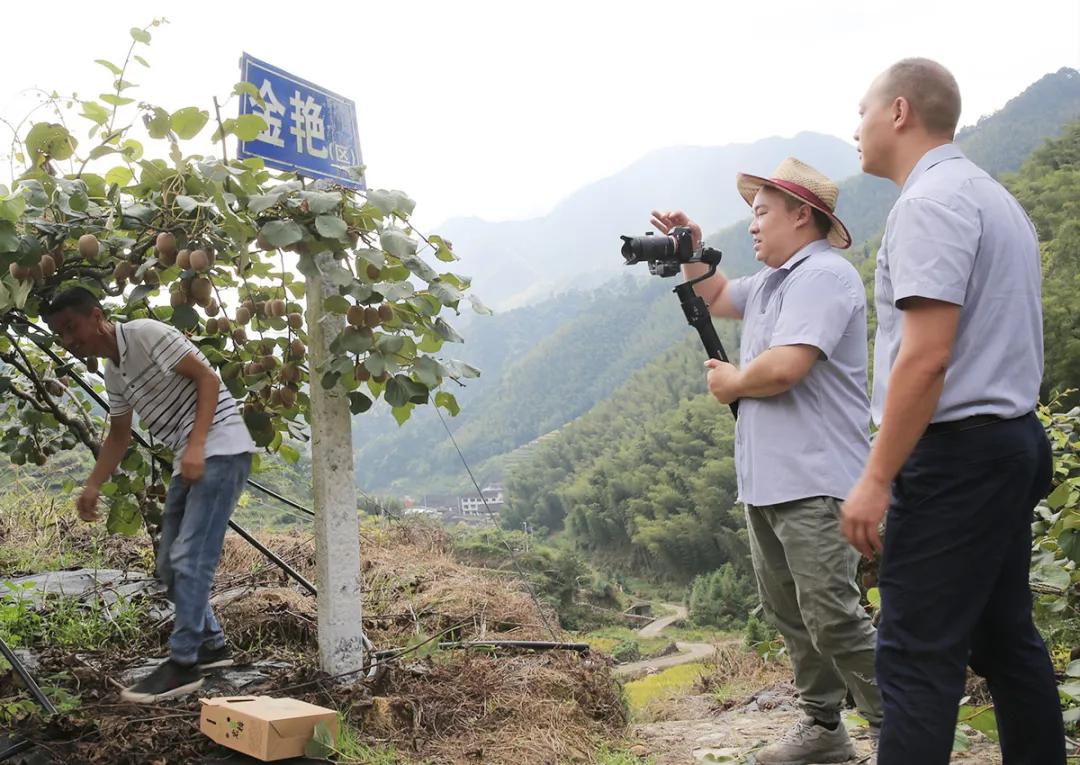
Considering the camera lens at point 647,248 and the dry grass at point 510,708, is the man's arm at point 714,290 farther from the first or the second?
the dry grass at point 510,708

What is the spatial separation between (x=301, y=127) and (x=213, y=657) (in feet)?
5.86

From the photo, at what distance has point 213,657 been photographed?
296 centimetres

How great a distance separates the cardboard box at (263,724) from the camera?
2219 millimetres

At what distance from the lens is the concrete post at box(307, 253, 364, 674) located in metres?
2.83

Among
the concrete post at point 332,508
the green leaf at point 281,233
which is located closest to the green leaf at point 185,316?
the concrete post at point 332,508

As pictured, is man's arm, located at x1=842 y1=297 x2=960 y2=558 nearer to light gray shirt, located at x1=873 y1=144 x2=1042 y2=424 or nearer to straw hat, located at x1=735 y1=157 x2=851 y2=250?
light gray shirt, located at x1=873 y1=144 x2=1042 y2=424

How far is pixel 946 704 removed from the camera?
1.54 meters

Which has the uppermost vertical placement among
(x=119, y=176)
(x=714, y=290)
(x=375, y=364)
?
(x=119, y=176)

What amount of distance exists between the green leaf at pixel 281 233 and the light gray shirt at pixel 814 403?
129cm

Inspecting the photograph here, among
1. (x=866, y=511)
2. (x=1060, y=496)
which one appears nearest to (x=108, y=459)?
(x=866, y=511)

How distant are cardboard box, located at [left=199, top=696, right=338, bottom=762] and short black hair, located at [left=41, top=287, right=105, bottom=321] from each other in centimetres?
121

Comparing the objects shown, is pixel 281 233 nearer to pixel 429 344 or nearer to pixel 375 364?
pixel 375 364

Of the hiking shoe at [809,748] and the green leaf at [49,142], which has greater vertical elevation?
the green leaf at [49,142]

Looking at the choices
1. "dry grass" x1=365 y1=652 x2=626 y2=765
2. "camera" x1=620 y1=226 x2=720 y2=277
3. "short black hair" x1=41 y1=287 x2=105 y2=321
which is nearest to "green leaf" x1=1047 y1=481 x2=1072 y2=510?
"camera" x1=620 y1=226 x2=720 y2=277
